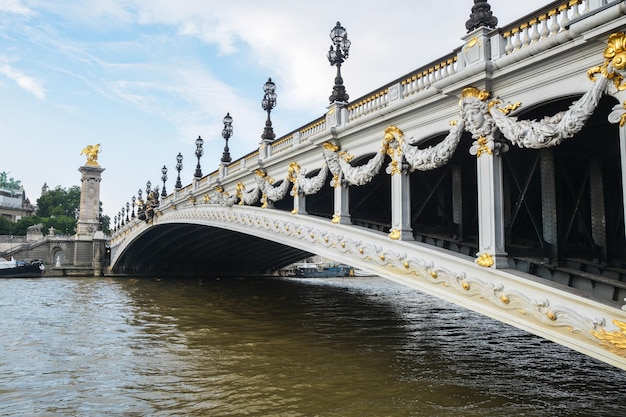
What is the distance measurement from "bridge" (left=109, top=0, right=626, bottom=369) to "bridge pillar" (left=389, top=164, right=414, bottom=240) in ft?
0.09

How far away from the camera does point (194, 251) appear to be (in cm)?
4341

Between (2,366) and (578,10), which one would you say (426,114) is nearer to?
(578,10)

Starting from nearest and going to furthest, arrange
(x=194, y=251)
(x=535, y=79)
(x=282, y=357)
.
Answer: (x=535, y=79), (x=282, y=357), (x=194, y=251)

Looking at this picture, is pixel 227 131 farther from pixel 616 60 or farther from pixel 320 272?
pixel 320 272

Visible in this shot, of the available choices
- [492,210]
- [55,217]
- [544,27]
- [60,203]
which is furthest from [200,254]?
[60,203]

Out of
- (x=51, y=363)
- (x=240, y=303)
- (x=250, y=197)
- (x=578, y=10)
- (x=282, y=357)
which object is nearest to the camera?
(x=578, y=10)

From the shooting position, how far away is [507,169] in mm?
11891

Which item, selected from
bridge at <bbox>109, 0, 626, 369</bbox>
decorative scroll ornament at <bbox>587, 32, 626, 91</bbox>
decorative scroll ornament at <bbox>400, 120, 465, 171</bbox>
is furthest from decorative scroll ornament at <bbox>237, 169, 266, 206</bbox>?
decorative scroll ornament at <bbox>587, 32, 626, 91</bbox>

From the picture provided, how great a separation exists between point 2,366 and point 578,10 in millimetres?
13197

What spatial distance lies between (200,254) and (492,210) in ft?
121

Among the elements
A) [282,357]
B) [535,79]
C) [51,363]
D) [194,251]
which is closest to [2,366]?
[51,363]

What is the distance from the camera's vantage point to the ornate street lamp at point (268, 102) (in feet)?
64.6

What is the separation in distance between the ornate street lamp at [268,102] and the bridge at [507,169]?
319 cm

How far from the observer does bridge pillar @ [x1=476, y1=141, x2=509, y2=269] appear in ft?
29.7
